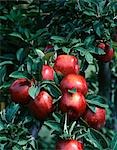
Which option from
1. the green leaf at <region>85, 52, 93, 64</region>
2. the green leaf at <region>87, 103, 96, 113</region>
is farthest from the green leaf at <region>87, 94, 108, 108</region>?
the green leaf at <region>85, 52, 93, 64</region>

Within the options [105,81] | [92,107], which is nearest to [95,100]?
[92,107]

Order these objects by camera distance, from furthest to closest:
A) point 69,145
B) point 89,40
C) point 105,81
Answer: point 105,81
point 89,40
point 69,145

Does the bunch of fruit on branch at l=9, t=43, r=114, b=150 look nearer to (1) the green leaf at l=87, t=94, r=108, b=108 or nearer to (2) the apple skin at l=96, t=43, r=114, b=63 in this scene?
(1) the green leaf at l=87, t=94, r=108, b=108

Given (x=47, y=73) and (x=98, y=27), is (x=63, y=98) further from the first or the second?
(x=98, y=27)

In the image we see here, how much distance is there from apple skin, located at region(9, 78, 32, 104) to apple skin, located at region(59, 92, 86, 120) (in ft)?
0.29

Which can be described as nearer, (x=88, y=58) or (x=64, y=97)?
(x=64, y=97)

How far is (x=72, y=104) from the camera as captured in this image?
108cm

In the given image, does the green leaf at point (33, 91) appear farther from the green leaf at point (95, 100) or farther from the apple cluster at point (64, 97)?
the green leaf at point (95, 100)

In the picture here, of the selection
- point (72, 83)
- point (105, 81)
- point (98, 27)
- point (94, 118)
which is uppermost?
point (98, 27)

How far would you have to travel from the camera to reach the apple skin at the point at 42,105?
1.09 m

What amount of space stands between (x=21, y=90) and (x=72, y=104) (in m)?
0.13

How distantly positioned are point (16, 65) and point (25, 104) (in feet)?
1.37

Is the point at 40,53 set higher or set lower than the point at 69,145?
higher

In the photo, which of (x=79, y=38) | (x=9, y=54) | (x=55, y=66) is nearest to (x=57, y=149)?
(x=55, y=66)
